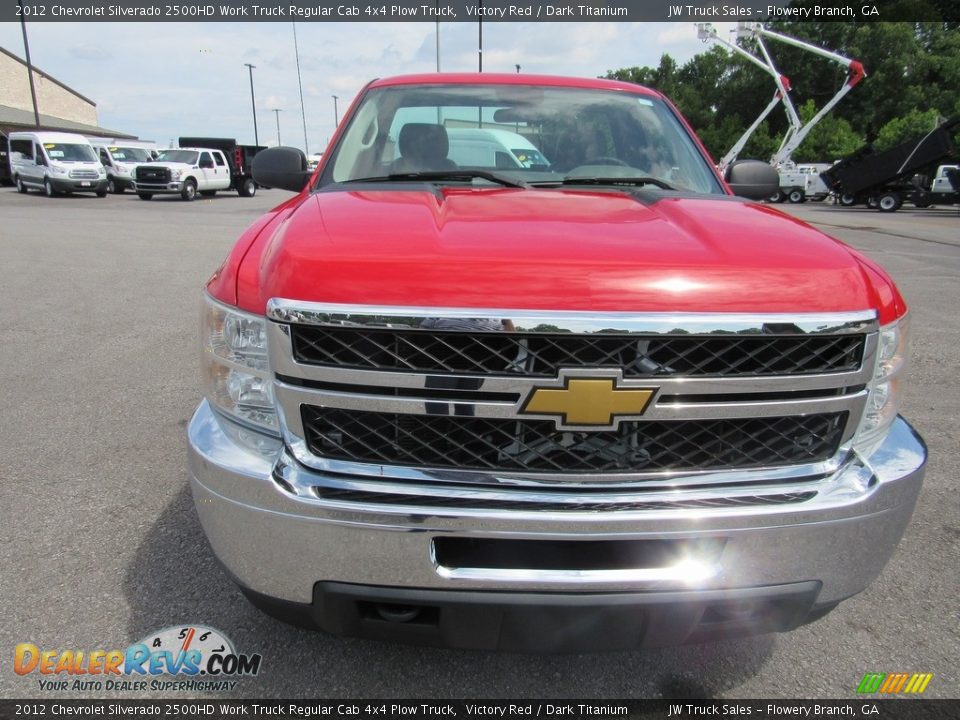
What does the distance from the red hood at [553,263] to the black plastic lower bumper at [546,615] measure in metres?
0.70

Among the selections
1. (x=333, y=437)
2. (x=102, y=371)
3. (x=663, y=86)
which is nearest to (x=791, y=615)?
(x=333, y=437)

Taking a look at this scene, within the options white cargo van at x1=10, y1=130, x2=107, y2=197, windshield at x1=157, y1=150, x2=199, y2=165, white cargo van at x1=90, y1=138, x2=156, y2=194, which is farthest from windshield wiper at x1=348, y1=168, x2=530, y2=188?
white cargo van at x1=90, y1=138, x2=156, y2=194

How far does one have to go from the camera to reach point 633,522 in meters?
1.58

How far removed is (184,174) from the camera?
2653 centimetres

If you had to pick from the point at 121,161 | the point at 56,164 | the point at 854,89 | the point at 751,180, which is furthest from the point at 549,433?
the point at 854,89

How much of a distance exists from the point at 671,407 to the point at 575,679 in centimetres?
100

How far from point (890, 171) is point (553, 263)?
3055 cm

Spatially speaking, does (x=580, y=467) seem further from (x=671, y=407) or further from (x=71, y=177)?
(x=71, y=177)

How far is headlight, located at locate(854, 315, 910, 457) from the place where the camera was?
5.74 feet

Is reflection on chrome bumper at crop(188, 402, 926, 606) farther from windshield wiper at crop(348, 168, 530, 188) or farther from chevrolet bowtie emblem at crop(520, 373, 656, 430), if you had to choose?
windshield wiper at crop(348, 168, 530, 188)

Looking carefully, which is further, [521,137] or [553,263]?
[521,137]

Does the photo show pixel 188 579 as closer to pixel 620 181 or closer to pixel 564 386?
pixel 564 386

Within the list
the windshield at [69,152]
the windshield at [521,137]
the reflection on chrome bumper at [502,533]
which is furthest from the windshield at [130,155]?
the reflection on chrome bumper at [502,533]

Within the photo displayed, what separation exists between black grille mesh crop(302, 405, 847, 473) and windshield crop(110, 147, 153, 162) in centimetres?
3272
